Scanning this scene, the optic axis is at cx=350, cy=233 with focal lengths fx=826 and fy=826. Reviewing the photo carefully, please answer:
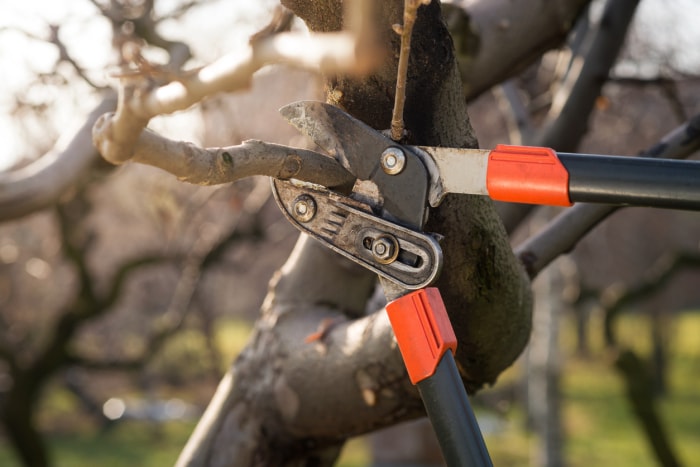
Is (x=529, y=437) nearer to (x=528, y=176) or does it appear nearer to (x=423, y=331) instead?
(x=423, y=331)

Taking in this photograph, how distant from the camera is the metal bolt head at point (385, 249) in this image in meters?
1.51

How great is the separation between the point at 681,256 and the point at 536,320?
4537 millimetres

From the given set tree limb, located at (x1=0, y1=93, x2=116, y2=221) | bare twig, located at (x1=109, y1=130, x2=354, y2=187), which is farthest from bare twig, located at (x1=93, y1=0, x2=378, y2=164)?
tree limb, located at (x1=0, y1=93, x2=116, y2=221)

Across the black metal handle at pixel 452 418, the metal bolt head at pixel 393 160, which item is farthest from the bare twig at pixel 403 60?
the black metal handle at pixel 452 418

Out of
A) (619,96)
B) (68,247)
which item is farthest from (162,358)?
(619,96)

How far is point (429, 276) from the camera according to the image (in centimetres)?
149

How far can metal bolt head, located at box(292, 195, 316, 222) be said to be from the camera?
5.21ft

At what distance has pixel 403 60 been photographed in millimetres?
1345

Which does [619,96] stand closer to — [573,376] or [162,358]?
[162,358]

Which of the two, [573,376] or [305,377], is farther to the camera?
[573,376]

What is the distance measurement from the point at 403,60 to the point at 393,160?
231mm

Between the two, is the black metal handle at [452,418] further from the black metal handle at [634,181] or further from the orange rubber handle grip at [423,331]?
the black metal handle at [634,181]

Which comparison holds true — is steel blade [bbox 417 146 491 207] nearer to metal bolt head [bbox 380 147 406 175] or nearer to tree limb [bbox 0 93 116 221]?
metal bolt head [bbox 380 147 406 175]

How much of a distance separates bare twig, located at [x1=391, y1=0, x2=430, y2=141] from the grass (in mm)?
9634
